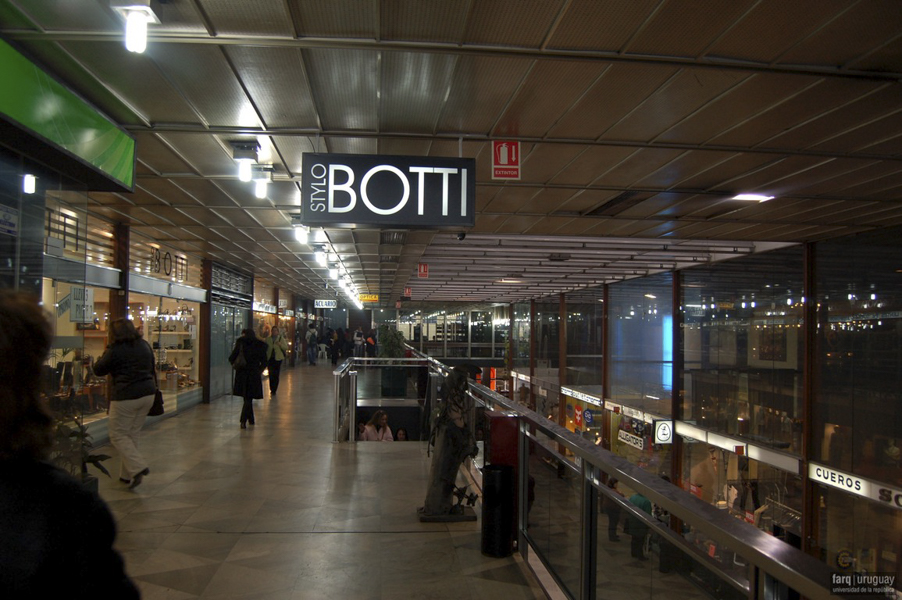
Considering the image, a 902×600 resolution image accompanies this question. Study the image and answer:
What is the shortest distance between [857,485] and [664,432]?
592 centimetres

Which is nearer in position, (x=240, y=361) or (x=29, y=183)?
(x=29, y=183)

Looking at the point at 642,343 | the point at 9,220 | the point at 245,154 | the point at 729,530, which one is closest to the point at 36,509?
the point at 729,530

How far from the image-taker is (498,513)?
4219mm

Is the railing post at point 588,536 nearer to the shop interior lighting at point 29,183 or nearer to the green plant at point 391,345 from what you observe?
the shop interior lighting at point 29,183

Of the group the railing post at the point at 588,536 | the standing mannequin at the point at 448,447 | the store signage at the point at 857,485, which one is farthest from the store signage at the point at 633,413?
the railing post at the point at 588,536

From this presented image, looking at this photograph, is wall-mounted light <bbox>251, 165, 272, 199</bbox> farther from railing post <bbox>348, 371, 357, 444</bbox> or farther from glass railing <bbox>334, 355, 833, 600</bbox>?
railing post <bbox>348, 371, 357, 444</bbox>

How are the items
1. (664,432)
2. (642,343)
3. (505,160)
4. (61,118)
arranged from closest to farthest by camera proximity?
(61,118), (505,160), (664,432), (642,343)

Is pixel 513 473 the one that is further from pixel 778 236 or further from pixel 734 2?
pixel 778 236

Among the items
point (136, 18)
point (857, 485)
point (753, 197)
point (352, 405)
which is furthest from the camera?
point (352, 405)

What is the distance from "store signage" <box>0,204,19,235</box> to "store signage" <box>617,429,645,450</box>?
622 inches

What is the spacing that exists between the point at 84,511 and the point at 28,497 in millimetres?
92

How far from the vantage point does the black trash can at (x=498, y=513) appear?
13.8 feet

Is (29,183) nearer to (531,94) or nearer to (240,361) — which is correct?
(531,94)

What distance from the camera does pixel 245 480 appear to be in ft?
21.1
